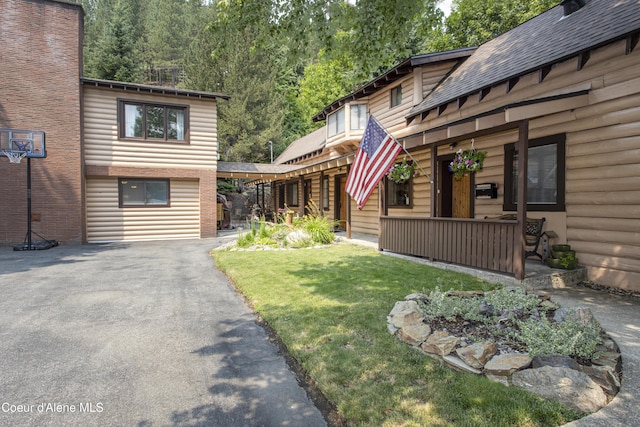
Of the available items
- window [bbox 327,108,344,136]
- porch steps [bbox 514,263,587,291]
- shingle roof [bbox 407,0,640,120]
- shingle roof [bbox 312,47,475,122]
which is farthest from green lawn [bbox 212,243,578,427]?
window [bbox 327,108,344,136]

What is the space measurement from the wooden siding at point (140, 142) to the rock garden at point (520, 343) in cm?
1125

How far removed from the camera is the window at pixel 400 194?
10497mm

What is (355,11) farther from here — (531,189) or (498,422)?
(498,422)

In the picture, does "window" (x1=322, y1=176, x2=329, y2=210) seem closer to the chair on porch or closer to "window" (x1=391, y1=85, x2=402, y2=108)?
"window" (x1=391, y1=85, x2=402, y2=108)

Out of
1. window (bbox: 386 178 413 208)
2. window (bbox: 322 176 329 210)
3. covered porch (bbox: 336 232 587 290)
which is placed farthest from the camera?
window (bbox: 322 176 329 210)

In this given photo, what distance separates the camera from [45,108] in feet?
35.4

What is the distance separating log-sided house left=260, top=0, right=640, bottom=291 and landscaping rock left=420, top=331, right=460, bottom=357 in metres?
3.00

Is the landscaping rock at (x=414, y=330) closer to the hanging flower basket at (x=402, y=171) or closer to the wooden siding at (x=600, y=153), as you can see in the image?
the wooden siding at (x=600, y=153)

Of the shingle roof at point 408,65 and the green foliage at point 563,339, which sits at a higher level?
the shingle roof at point 408,65

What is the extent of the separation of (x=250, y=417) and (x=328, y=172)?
14123 millimetres

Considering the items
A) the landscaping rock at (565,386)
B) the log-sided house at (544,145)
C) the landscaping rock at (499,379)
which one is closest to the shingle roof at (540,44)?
the log-sided house at (544,145)

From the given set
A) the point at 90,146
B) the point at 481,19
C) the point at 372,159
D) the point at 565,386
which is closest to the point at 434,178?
the point at 372,159

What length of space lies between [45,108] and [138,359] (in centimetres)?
1145

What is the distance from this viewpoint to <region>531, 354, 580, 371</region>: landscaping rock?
2.53 meters
